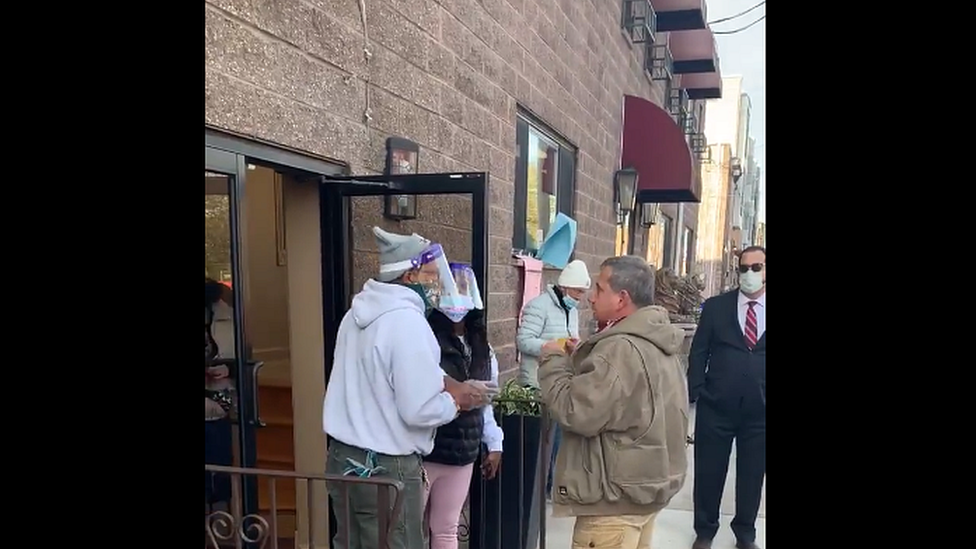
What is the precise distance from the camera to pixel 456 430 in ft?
7.86

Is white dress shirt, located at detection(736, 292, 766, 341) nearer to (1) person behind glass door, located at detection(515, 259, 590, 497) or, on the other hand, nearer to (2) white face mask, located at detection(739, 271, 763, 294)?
(2) white face mask, located at detection(739, 271, 763, 294)

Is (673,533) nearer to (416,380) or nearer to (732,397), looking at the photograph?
(732,397)

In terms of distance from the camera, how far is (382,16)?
289cm

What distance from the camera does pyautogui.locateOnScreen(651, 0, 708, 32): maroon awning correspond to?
24.9 ft

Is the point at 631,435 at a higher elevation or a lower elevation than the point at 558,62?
lower

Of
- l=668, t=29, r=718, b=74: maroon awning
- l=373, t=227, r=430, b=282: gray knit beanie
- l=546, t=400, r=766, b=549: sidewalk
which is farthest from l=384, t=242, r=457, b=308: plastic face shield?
l=668, t=29, r=718, b=74: maroon awning

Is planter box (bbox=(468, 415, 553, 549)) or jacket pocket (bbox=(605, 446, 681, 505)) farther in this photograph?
planter box (bbox=(468, 415, 553, 549))

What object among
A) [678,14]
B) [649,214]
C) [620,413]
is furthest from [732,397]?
[678,14]

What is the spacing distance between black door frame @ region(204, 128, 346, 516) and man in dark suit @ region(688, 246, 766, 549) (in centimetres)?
189

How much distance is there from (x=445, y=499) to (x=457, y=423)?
1.04ft
